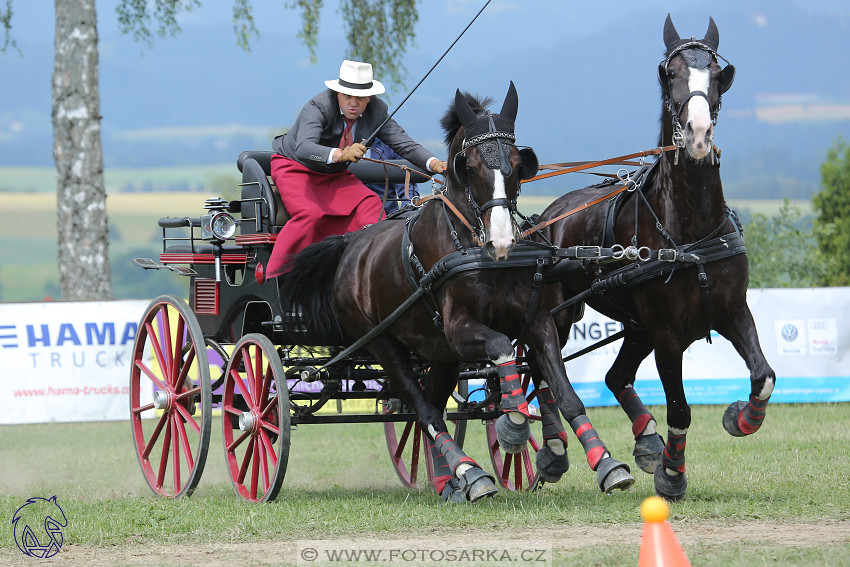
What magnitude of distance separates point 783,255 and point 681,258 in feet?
43.1

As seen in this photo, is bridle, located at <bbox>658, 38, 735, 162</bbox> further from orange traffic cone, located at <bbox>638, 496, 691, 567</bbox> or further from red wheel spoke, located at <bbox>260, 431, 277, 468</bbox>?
red wheel spoke, located at <bbox>260, 431, 277, 468</bbox>

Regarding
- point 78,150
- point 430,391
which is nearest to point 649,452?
point 430,391

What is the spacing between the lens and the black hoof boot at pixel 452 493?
589 cm

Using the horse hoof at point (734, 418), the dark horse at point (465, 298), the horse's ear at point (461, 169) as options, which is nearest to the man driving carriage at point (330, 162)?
the dark horse at point (465, 298)

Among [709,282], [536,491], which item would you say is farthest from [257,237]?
[709,282]

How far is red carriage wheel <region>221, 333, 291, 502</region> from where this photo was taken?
20.4 feet

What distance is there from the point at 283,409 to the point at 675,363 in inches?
84.6

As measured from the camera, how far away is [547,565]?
14.0 ft

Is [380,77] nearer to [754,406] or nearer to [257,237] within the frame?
[257,237]

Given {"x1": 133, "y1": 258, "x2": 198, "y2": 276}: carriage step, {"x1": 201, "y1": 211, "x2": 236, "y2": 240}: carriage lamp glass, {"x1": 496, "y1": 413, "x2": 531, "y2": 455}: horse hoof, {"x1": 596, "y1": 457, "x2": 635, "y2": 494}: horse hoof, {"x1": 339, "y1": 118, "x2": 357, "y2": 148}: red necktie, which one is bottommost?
{"x1": 596, "y1": 457, "x2": 635, "y2": 494}: horse hoof

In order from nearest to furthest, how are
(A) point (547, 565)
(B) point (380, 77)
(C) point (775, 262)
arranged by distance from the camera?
(A) point (547, 565), (B) point (380, 77), (C) point (775, 262)

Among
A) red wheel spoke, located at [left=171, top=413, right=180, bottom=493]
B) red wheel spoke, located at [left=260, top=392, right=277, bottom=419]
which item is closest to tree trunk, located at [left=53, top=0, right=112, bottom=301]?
red wheel spoke, located at [left=171, top=413, right=180, bottom=493]

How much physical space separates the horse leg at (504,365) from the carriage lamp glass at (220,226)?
7.04 ft

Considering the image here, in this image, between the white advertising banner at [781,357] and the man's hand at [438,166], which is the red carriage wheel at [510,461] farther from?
the white advertising banner at [781,357]
